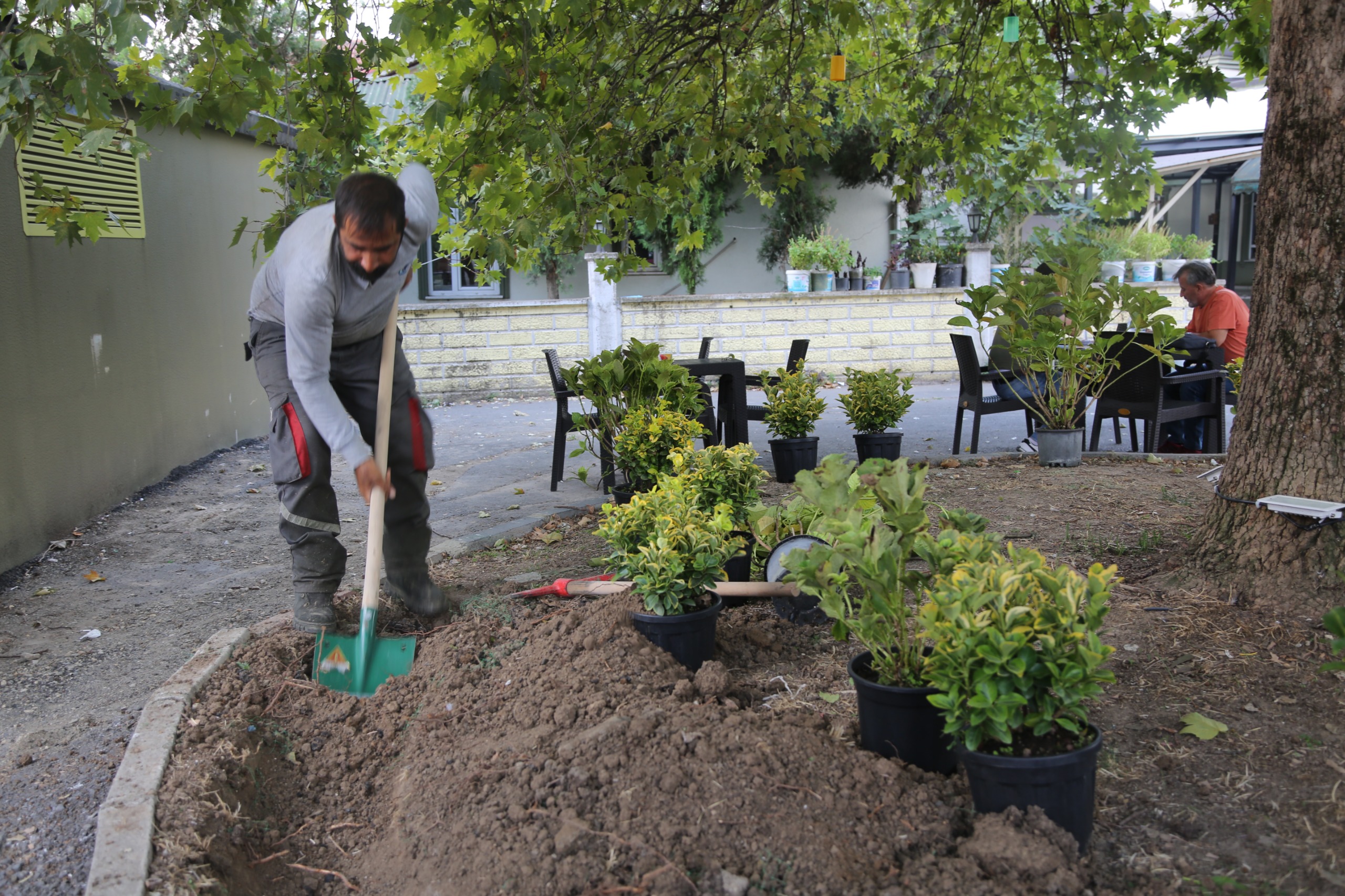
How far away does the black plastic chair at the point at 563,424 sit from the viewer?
18.8ft

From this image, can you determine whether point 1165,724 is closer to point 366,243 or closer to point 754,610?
point 754,610

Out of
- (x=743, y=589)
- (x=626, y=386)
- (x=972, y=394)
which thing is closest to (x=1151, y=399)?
(x=972, y=394)

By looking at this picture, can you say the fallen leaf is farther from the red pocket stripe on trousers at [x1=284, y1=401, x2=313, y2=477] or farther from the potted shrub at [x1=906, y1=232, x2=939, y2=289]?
the potted shrub at [x1=906, y1=232, x2=939, y2=289]

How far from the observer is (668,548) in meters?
2.91

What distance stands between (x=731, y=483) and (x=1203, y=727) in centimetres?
187

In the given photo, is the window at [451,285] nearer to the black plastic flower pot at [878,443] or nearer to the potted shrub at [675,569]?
the black plastic flower pot at [878,443]

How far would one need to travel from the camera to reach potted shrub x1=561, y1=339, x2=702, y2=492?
532cm

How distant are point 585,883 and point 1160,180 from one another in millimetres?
6014

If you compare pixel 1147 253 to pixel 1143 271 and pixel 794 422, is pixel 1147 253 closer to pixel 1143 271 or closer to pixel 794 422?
pixel 1143 271

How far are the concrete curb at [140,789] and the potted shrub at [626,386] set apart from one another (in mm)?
2608

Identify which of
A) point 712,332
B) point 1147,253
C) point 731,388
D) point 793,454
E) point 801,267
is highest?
point 1147,253

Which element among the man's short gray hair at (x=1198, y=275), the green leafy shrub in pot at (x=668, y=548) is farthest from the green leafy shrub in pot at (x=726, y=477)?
the man's short gray hair at (x=1198, y=275)

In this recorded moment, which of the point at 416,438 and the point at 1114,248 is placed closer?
the point at 416,438

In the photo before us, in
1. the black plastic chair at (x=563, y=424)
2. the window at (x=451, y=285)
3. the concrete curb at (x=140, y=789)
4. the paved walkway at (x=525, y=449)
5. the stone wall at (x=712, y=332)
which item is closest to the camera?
the concrete curb at (x=140, y=789)
